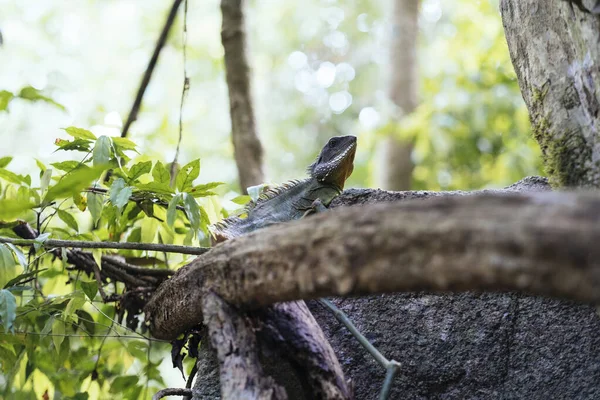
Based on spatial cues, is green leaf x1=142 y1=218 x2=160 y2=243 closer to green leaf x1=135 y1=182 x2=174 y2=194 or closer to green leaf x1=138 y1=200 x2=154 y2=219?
green leaf x1=138 y1=200 x2=154 y2=219

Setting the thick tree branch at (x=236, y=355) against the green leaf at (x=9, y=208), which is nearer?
the green leaf at (x=9, y=208)

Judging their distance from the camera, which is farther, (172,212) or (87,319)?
(87,319)

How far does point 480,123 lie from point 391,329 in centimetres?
408

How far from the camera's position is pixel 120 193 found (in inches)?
63.6

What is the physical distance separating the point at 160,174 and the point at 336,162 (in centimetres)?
53

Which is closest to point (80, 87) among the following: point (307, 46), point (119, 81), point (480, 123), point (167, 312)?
point (119, 81)

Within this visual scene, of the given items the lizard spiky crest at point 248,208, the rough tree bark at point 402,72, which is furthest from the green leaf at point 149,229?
the rough tree bark at point 402,72

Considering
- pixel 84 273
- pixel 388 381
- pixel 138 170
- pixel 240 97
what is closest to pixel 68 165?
pixel 138 170

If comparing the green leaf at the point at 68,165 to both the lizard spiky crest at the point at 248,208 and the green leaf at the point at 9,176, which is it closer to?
the green leaf at the point at 9,176

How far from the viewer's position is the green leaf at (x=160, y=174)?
5.63 ft

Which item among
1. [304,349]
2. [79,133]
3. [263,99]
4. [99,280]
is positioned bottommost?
[304,349]

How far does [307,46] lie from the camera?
11000mm

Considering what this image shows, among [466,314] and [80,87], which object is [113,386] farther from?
[80,87]

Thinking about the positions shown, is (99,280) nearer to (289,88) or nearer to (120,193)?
(120,193)
